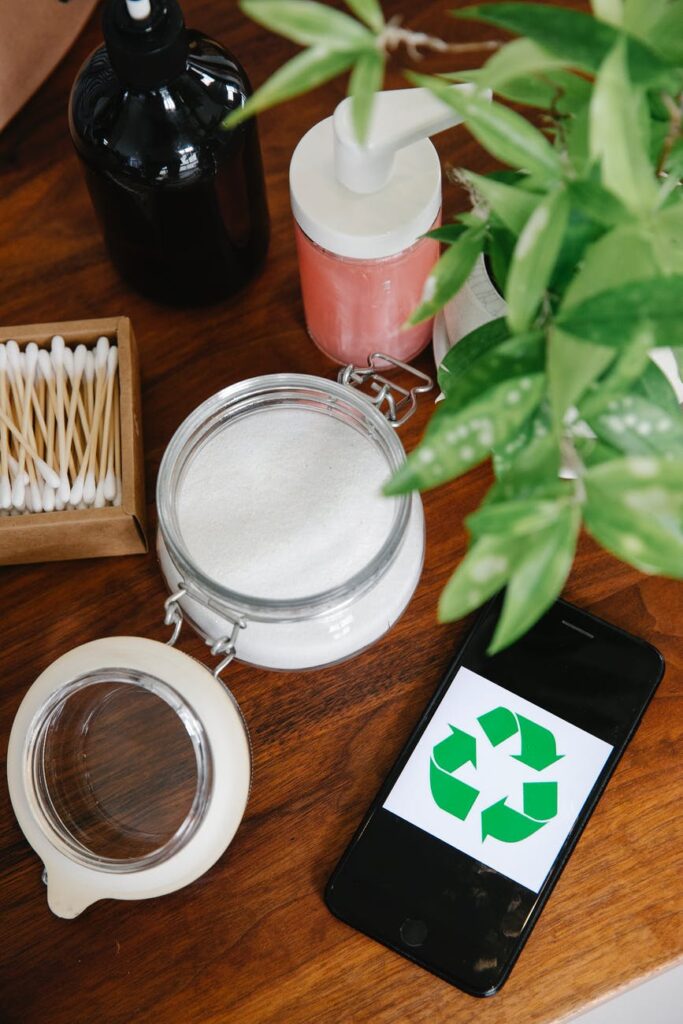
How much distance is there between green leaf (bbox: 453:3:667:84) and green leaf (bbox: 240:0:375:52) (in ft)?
0.12

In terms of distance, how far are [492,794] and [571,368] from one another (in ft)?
0.95

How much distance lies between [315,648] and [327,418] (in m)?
0.11

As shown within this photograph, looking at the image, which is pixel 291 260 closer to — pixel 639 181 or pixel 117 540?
pixel 117 540

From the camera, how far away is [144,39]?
410 mm

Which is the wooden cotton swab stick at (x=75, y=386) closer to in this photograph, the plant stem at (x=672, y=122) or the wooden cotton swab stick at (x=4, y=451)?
the wooden cotton swab stick at (x=4, y=451)

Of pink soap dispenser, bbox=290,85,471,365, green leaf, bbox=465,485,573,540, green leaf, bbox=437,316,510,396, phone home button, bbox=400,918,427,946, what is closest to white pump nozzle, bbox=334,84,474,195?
pink soap dispenser, bbox=290,85,471,365

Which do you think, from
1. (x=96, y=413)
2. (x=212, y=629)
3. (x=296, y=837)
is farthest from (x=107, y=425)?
(x=296, y=837)

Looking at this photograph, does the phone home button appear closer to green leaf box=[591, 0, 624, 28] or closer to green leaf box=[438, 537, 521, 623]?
green leaf box=[438, 537, 521, 623]

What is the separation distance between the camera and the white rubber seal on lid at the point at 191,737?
1.36ft

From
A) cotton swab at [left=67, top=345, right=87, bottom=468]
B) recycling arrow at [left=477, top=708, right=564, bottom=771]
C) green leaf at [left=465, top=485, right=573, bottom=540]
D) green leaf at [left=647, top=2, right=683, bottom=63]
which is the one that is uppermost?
green leaf at [left=647, top=2, right=683, bottom=63]

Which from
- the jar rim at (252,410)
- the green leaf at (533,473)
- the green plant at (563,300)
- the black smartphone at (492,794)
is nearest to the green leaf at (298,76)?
the green plant at (563,300)

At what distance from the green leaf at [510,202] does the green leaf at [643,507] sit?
0.08 metres

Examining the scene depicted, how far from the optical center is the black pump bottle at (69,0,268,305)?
1.36 ft

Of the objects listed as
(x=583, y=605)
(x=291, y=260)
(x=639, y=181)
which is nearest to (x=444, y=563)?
(x=583, y=605)
